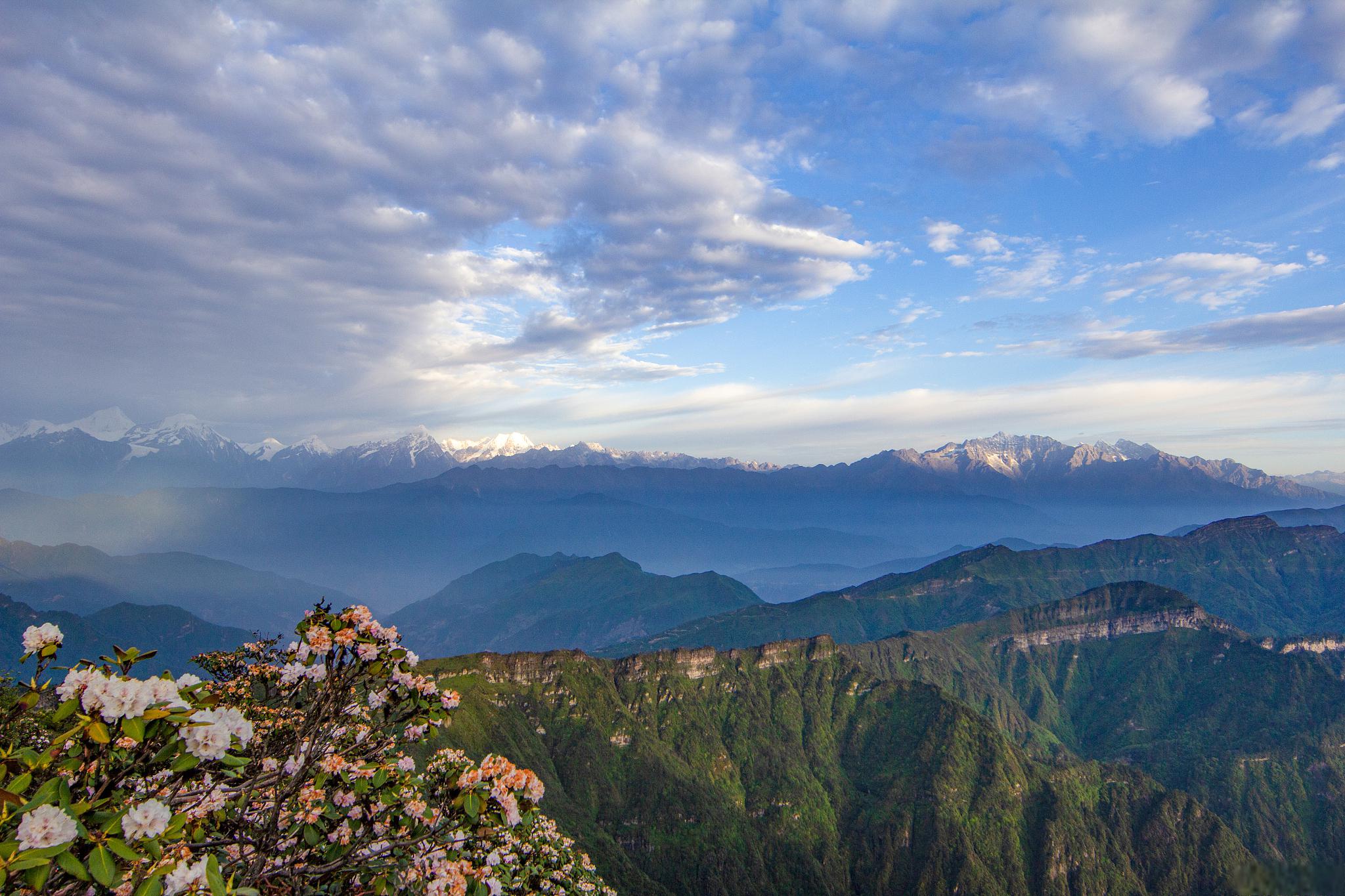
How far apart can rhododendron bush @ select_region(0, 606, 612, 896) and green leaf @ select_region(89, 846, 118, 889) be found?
0.02 m

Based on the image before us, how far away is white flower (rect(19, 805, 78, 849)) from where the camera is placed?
7.09 metres

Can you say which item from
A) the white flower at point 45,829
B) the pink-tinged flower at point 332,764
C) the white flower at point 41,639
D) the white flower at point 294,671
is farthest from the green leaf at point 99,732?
the pink-tinged flower at point 332,764

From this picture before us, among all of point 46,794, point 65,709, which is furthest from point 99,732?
point 46,794

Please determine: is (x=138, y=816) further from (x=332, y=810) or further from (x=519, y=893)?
(x=519, y=893)

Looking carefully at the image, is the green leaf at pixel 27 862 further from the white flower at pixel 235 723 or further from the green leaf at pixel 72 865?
the white flower at pixel 235 723

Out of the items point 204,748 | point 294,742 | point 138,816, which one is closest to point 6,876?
point 138,816

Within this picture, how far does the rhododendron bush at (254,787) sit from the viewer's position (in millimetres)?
7816

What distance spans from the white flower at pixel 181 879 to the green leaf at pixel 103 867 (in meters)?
0.90

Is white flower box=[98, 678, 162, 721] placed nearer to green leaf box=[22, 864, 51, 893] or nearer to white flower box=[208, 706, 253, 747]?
white flower box=[208, 706, 253, 747]

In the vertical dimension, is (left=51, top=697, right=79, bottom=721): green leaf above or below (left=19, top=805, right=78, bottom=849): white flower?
above

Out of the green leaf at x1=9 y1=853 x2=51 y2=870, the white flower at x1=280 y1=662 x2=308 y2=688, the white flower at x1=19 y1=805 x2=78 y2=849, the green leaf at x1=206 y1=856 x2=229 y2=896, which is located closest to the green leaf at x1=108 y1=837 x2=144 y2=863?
the white flower at x1=19 y1=805 x2=78 y2=849

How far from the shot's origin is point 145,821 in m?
7.95

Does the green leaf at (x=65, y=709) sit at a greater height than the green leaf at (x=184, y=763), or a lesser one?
greater

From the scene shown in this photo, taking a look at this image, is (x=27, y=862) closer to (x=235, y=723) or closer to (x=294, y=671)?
(x=235, y=723)
